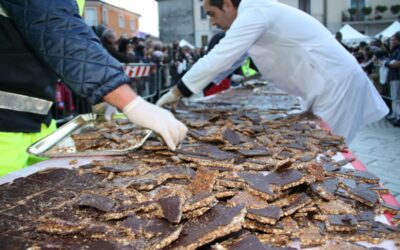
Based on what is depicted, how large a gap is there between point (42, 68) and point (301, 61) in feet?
6.79

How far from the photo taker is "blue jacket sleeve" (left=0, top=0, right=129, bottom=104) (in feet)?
5.07

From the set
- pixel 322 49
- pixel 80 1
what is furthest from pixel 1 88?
pixel 322 49

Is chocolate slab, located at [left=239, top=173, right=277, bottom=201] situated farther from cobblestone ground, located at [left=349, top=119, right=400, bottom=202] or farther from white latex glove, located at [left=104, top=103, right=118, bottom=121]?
cobblestone ground, located at [left=349, top=119, right=400, bottom=202]

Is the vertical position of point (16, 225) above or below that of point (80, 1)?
below

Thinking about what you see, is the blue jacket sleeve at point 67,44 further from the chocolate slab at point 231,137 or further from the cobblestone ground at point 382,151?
the cobblestone ground at point 382,151

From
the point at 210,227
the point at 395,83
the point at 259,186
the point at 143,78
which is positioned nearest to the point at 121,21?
the point at 143,78

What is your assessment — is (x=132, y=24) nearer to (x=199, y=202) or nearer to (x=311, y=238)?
(x=199, y=202)

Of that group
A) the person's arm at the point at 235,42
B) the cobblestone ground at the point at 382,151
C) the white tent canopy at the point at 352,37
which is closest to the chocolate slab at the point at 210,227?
the person's arm at the point at 235,42

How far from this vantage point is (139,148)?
2049 millimetres

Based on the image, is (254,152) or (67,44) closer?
(67,44)

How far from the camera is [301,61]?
3094 millimetres

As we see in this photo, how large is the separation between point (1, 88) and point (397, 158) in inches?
203

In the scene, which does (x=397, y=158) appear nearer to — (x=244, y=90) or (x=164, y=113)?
(x=244, y=90)

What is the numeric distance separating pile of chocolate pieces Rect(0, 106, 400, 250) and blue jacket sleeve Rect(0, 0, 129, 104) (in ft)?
1.28
